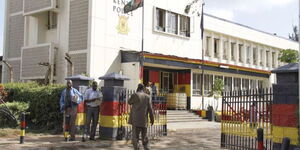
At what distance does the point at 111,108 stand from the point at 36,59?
11.9 m

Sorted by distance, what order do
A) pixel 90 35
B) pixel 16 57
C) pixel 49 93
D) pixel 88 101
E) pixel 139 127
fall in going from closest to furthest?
pixel 139 127 → pixel 88 101 → pixel 49 93 → pixel 90 35 → pixel 16 57

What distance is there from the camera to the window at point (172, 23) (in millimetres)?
25828

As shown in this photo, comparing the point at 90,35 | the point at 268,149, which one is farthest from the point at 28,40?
the point at 268,149

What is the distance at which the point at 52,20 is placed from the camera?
24078mm

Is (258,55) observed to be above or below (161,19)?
below

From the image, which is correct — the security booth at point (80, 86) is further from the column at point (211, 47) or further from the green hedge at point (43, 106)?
the column at point (211, 47)

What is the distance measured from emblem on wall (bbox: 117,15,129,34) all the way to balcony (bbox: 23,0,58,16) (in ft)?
13.1

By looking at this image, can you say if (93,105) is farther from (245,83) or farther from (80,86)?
(245,83)

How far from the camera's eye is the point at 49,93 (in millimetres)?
14336

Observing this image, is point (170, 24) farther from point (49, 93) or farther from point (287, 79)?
point (287, 79)

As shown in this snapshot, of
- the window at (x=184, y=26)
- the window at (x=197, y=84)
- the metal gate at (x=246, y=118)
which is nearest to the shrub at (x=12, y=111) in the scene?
the metal gate at (x=246, y=118)

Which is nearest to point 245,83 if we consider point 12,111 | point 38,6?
point 38,6

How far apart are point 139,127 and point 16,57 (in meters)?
17.7

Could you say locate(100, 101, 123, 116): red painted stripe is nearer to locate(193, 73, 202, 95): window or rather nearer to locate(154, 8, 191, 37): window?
locate(154, 8, 191, 37): window
